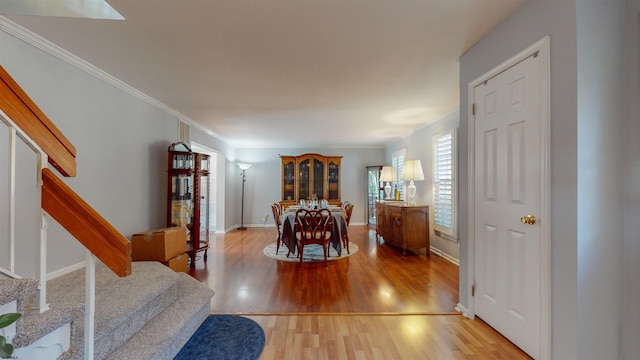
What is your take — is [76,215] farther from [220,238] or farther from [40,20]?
[220,238]

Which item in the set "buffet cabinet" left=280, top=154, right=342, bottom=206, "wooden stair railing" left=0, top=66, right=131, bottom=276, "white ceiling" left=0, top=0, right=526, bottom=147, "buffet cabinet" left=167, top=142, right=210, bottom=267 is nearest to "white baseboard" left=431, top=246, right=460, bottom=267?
"white ceiling" left=0, top=0, right=526, bottom=147

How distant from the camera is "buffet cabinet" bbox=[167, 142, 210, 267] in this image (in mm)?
3664

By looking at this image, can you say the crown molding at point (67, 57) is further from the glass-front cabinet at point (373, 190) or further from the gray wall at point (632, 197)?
the glass-front cabinet at point (373, 190)

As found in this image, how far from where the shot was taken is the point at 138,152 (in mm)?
3271

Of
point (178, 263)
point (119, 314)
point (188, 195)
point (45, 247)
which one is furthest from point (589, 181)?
point (188, 195)

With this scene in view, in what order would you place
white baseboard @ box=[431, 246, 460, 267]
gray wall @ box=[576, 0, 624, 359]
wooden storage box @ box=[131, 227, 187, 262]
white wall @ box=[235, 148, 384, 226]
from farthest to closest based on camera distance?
1. white wall @ box=[235, 148, 384, 226]
2. white baseboard @ box=[431, 246, 460, 267]
3. wooden storage box @ box=[131, 227, 187, 262]
4. gray wall @ box=[576, 0, 624, 359]

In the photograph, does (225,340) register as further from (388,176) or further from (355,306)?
(388,176)

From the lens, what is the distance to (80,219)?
35.2 inches

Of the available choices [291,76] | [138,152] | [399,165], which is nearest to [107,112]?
[138,152]

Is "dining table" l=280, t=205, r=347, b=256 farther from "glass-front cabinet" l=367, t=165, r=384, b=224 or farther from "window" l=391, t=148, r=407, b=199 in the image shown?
"glass-front cabinet" l=367, t=165, r=384, b=224

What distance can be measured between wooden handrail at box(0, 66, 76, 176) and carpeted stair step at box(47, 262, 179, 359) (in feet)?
2.58

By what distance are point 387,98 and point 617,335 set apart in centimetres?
288

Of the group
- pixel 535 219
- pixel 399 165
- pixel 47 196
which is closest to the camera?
pixel 47 196

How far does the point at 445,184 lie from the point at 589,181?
2.76 meters
